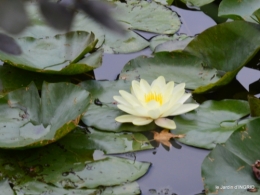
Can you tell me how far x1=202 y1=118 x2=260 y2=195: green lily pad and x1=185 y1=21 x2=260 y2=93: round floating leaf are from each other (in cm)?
44

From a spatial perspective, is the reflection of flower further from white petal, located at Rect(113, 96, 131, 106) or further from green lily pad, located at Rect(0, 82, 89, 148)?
green lily pad, located at Rect(0, 82, 89, 148)

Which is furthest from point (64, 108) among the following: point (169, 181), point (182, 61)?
point (182, 61)

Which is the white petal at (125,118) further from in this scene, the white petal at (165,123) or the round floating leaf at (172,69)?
the round floating leaf at (172,69)

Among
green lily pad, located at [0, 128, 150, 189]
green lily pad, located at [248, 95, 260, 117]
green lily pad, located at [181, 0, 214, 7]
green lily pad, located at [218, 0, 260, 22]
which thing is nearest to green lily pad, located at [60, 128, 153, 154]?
green lily pad, located at [0, 128, 150, 189]

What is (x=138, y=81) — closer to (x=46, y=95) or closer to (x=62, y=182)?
(x=46, y=95)

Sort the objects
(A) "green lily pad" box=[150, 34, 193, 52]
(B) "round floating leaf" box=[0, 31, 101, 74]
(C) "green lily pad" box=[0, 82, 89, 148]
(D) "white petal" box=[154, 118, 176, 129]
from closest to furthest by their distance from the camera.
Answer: (C) "green lily pad" box=[0, 82, 89, 148], (D) "white petal" box=[154, 118, 176, 129], (B) "round floating leaf" box=[0, 31, 101, 74], (A) "green lily pad" box=[150, 34, 193, 52]

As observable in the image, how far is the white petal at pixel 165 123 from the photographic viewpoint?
4.77 feet

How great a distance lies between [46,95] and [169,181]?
1.68ft

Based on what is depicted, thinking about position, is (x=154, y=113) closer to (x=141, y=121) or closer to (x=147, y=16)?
(x=141, y=121)

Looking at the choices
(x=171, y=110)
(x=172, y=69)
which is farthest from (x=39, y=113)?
(x=172, y=69)

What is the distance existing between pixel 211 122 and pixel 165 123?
156mm

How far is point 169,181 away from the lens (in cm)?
130

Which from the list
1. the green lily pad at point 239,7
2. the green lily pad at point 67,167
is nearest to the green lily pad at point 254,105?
the green lily pad at point 67,167

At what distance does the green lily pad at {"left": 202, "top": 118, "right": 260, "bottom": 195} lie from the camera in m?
1.19
